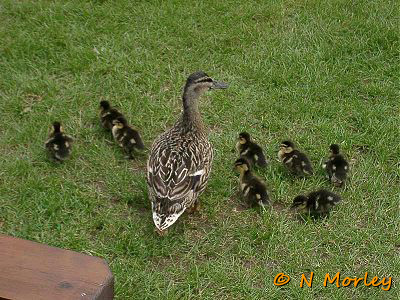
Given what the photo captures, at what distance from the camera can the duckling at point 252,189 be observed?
406 centimetres

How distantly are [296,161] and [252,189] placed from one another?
1.38 feet

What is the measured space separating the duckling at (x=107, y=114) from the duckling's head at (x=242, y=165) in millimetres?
1048

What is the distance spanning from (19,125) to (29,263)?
3.06 meters

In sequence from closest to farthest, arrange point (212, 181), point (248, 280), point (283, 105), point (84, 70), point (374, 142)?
point (248, 280), point (212, 181), point (374, 142), point (283, 105), point (84, 70)

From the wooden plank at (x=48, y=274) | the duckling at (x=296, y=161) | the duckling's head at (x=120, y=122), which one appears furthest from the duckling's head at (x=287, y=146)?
the wooden plank at (x=48, y=274)

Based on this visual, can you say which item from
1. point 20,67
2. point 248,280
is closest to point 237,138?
point 248,280

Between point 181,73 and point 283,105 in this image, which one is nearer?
point 283,105

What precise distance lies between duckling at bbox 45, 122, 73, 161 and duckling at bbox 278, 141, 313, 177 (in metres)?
1.60

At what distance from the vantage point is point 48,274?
2018 mm

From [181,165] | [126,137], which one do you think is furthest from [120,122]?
[181,165]

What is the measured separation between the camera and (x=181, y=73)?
5484 millimetres

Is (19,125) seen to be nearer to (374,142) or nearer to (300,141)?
(300,141)

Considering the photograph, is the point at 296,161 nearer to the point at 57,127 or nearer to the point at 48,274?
the point at 57,127

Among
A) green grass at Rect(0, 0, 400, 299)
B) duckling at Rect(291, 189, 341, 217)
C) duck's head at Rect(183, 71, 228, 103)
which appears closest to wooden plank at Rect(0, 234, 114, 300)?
green grass at Rect(0, 0, 400, 299)
